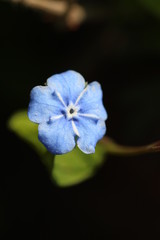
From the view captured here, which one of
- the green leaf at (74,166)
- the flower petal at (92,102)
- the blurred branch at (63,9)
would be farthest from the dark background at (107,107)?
the flower petal at (92,102)

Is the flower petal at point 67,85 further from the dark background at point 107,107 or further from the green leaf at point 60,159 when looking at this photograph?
the dark background at point 107,107

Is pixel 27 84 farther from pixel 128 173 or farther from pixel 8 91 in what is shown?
pixel 128 173

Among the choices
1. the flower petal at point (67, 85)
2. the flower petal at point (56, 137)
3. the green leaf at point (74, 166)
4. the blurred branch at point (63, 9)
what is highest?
the blurred branch at point (63, 9)

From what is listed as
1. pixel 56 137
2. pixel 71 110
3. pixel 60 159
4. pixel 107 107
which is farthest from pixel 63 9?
pixel 56 137

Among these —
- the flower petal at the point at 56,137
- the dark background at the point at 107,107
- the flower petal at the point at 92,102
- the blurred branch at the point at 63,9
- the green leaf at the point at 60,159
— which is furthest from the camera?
the dark background at the point at 107,107

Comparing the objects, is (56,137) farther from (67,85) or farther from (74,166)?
(74,166)

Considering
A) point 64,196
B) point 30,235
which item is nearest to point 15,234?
point 30,235

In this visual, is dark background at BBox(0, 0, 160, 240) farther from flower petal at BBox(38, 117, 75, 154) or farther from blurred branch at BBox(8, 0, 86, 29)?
flower petal at BBox(38, 117, 75, 154)
